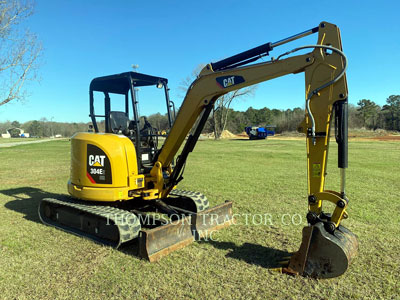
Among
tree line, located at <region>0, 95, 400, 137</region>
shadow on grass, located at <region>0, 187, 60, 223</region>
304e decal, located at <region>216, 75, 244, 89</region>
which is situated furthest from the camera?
tree line, located at <region>0, 95, 400, 137</region>

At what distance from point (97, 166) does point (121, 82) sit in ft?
Answer: 5.77

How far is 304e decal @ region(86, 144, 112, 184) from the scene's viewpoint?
5441 millimetres

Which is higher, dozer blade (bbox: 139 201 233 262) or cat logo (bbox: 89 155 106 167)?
cat logo (bbox: 89 155 106 167)

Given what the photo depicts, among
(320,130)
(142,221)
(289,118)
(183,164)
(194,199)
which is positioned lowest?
(142,221)

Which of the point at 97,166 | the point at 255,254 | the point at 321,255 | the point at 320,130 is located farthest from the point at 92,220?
the point at 320,130

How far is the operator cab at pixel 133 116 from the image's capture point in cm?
574

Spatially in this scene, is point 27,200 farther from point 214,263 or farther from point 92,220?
point 214,263

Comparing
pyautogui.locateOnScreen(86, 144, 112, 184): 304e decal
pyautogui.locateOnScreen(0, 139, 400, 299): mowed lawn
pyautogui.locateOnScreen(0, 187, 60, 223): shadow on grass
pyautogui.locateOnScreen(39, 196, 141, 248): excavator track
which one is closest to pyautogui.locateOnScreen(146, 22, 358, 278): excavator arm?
pyautogui.locateOnScreen(0, 139, 400, 299): mowed lawn

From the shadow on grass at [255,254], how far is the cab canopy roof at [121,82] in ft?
11.0

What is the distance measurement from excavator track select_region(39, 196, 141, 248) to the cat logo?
78cm

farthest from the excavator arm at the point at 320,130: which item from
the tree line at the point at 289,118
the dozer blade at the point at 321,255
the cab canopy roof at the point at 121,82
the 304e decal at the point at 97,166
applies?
the tree line at the point at 289,118

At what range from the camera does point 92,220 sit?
17.8 feet

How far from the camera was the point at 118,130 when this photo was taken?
19.7 feet

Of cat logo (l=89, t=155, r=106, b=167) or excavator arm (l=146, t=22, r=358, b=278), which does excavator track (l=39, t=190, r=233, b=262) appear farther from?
excavator arm (l=146, t=22, r=358, b=278)
